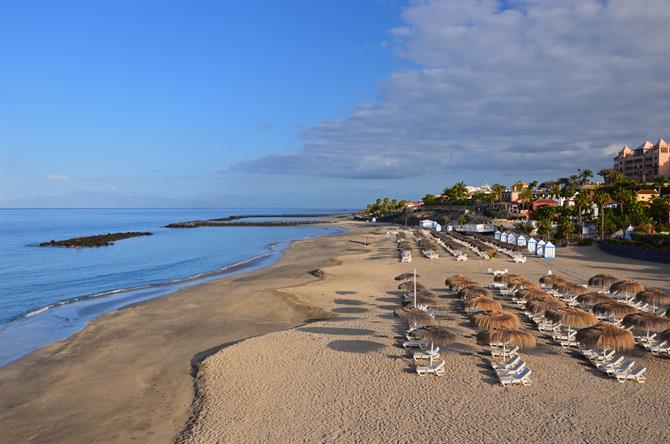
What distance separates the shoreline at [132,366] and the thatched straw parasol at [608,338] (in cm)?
1049

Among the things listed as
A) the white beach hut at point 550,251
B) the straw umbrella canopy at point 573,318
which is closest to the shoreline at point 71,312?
the straw umbrella canopy at point 573,318

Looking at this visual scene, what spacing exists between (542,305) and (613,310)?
2178 millimetres

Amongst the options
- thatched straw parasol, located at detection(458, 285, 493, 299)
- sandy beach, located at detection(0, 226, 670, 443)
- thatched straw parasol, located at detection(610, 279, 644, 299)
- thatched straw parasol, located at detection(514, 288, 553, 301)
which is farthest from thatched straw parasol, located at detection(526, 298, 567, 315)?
thatched straw parasol, located at detection(610, 279, 644, 299)

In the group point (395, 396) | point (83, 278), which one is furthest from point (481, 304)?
point (83, 278)

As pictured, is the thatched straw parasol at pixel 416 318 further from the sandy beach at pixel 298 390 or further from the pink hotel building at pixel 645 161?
the pink hotel building at pixel 645 161

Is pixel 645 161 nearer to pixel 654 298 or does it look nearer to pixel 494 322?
pixel 654 298

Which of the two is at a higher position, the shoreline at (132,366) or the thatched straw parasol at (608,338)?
the thatched straw parasol at (608,338)

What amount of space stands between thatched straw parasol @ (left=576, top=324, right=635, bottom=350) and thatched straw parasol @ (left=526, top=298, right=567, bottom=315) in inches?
119

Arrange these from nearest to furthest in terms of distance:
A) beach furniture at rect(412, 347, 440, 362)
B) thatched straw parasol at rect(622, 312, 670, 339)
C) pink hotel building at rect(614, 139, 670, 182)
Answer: beach furniture at rect(412, 347, 440, 362) → thatched straw parasol at rect(622, 312, 670, 339) → pink hotel building at rect(614, 139, 670, 182)

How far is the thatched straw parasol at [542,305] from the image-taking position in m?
15.9

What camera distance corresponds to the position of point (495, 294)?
22.4 metres

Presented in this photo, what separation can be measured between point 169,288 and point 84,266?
1661cm

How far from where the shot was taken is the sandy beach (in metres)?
9.75

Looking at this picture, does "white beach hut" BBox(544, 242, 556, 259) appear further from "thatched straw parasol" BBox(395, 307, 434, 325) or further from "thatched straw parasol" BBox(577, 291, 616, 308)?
"thatched straw parasol" BBox(395, 307, 434, 325)
